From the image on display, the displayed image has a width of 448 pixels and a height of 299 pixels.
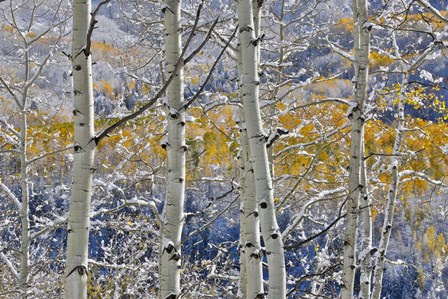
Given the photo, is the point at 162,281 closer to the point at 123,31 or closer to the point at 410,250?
the point at 123,31

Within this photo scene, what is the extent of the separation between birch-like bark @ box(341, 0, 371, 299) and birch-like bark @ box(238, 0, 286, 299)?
126cm

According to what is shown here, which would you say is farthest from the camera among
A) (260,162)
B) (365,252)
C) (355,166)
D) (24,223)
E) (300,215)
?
(24,223)

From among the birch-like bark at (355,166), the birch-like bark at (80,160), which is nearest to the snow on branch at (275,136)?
the birch-like bark at (80,160)

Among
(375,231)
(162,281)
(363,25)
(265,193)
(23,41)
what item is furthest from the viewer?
(375,231)

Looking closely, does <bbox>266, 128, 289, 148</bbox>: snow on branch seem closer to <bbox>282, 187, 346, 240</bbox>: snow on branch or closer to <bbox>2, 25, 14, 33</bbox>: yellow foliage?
<bbox>282, 187, 346, 240</bbox>: snow on branch

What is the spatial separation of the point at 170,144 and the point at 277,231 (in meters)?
0.79

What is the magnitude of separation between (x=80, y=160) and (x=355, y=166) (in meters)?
2.24

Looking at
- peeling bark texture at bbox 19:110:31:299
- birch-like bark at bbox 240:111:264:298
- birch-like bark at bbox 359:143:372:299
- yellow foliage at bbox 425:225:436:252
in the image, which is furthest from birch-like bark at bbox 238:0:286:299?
yellow foliage at bbox 425:225:436:252

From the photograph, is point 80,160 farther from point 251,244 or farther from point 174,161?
point 251,244

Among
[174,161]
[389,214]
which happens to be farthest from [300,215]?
[389,214]

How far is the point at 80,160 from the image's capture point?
2053 millimetres

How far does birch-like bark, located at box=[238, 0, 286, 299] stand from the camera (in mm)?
2463

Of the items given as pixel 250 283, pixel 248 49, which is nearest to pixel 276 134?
pixel 248 49

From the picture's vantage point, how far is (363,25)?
3.77 meters
